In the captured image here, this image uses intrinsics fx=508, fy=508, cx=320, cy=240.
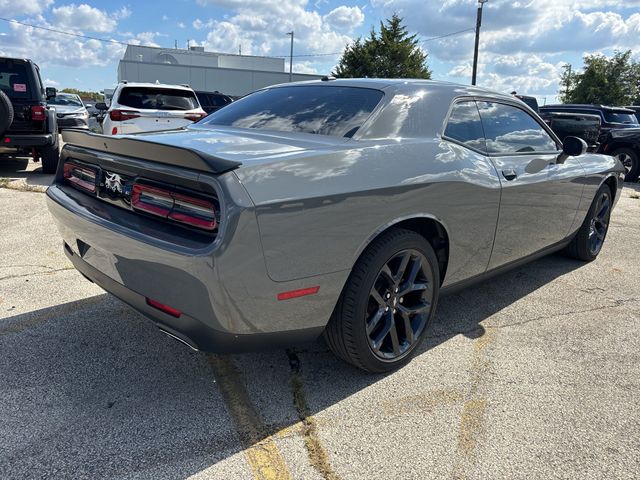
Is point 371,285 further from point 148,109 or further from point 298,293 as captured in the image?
point 148,109

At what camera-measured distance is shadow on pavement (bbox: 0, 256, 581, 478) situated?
2.02m

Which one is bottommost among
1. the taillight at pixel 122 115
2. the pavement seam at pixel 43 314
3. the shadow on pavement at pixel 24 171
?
the shadow on pavement at pixel 24 171

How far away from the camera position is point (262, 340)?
217cm

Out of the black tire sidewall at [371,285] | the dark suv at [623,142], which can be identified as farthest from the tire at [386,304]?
the dark suv at [623,142]

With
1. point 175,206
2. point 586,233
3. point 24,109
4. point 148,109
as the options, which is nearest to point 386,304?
point 175,206

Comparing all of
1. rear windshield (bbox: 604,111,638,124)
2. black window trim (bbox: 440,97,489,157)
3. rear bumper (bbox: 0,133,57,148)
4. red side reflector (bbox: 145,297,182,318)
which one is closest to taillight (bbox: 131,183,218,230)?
red side reflector (bbox: 145,297,182,318)

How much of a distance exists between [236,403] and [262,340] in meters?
0.46

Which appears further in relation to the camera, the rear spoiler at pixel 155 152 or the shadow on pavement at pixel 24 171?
the shadow on pavement at pixel 24 171

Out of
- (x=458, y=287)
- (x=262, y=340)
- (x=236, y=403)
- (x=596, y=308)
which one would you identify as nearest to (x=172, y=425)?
(x=236, y=403)

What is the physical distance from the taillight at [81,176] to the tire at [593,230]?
4033mm

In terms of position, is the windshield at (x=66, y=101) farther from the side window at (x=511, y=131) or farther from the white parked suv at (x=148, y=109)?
the side window at (x=511, y=131)

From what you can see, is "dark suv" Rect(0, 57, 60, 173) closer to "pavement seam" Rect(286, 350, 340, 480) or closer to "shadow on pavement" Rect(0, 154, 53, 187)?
"shadow on pavement" Rect(0, 154, 53, 187)

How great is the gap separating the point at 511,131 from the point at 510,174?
47 cm

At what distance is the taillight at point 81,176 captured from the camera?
2703 mm
